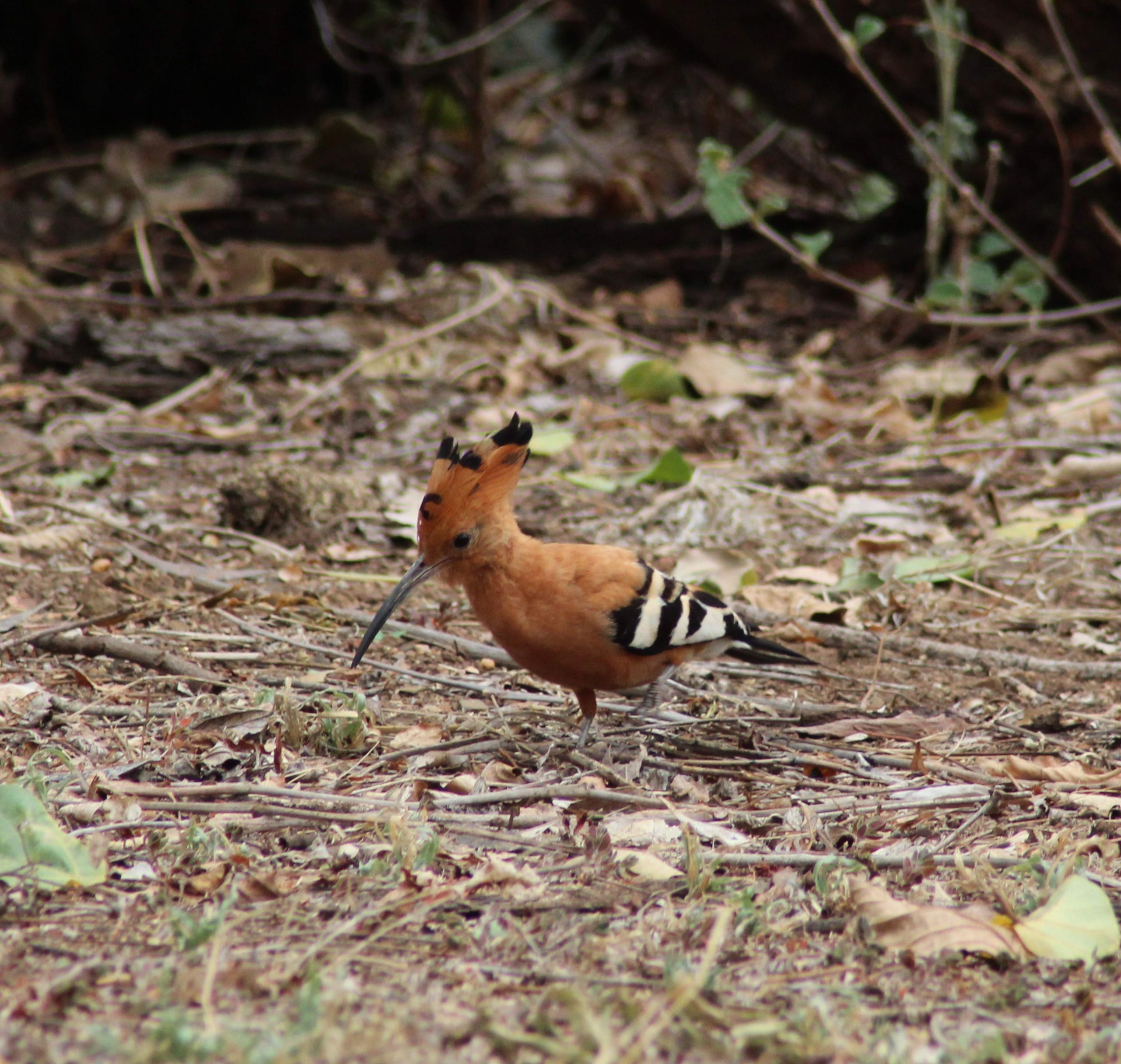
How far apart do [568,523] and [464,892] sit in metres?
2.64

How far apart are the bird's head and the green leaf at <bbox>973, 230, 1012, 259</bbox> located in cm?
405

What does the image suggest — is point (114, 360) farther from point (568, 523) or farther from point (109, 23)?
point (109, 23)

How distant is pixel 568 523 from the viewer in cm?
497

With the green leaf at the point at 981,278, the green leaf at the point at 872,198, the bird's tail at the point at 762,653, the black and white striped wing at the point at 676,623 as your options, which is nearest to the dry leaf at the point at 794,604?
the bird's tail at the point at 762,653

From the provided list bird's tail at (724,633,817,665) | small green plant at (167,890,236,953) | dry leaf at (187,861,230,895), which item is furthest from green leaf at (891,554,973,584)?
small green plant at (167,890,236,953)

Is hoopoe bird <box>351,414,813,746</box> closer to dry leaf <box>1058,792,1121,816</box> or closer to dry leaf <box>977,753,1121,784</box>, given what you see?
dry leaf <box>977,753,1121,784</box>

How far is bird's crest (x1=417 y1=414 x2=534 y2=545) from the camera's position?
3338mm

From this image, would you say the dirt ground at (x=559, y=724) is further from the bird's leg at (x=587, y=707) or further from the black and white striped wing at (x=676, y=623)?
the black and white striped wing at (x=676, y=623)

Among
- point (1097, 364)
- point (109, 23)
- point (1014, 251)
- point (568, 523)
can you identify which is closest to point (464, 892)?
point (568, 523)

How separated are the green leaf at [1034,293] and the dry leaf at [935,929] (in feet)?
15.5

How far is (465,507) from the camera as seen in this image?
3336 mm

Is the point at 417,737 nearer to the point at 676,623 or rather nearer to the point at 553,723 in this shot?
the point at 553,723

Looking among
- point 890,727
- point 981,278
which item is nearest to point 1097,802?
point 890,727

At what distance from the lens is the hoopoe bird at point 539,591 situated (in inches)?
130
